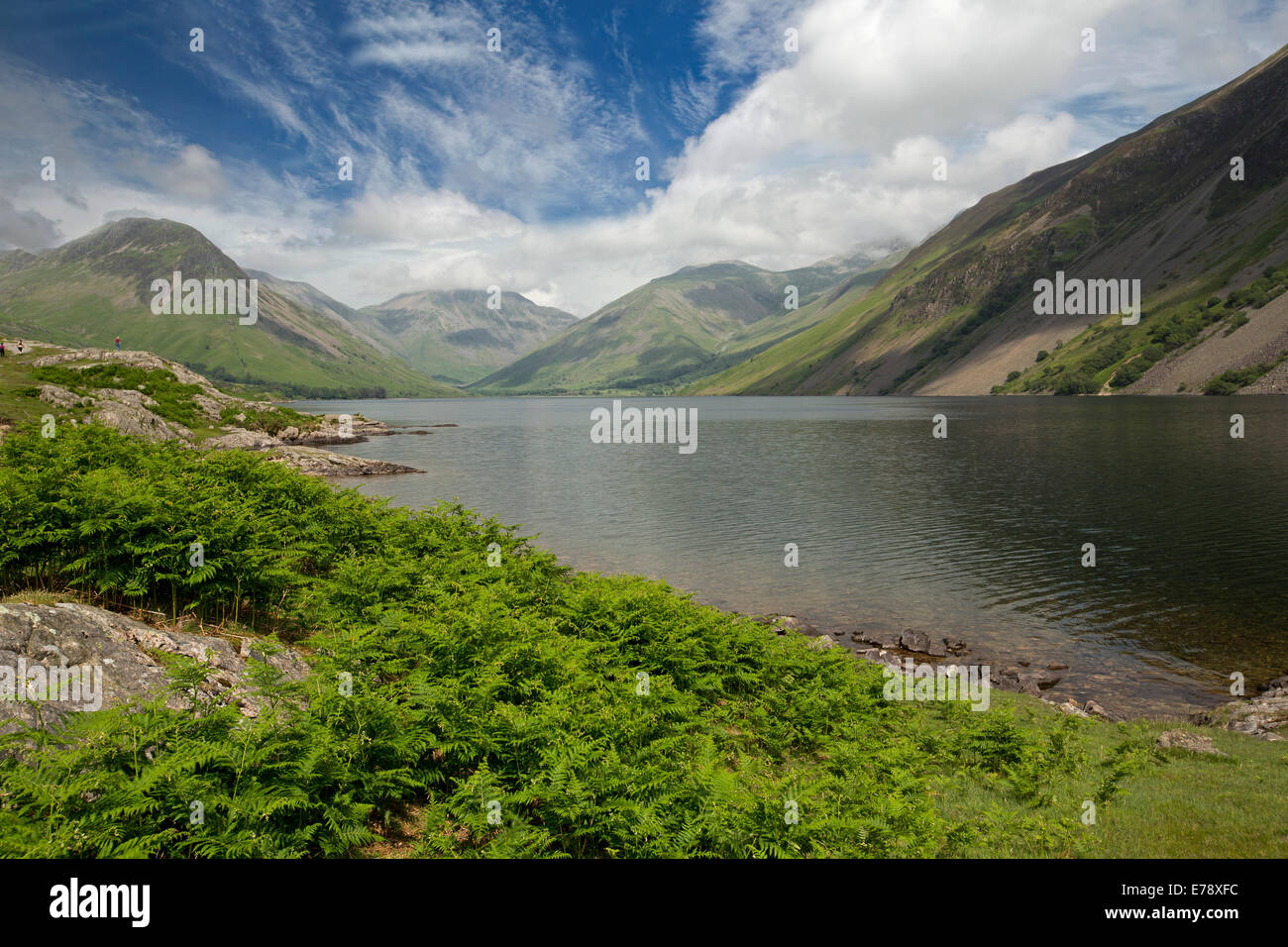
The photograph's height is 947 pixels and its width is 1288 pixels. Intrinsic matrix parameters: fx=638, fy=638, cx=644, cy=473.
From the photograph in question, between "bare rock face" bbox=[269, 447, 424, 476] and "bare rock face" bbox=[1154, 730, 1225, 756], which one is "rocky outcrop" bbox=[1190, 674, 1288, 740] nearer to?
"bare rock face" bbox=[1154, 730, 1225, 756]

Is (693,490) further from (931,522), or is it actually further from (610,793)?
(610,793)

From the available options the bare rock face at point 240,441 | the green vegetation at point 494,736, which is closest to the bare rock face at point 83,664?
the green vegetation at point 494,736

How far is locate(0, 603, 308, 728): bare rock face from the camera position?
9.05 meters

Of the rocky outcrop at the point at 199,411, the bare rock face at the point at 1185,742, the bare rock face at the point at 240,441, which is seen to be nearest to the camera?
the bare rock face at the point at 1185,742

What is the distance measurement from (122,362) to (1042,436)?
130 m

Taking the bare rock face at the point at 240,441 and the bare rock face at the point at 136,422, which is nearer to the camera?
the bare rock face at the point at 136,422

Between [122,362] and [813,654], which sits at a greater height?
[122,362]

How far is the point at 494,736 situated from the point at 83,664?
681cm

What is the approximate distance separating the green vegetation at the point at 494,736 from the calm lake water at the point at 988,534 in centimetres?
1018

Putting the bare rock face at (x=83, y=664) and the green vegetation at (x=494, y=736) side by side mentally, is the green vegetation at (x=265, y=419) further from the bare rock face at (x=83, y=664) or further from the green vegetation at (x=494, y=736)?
the bare rock face at (x=83, y=664)

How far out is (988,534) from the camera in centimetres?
4666

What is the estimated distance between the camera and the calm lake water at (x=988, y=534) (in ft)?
92.6
